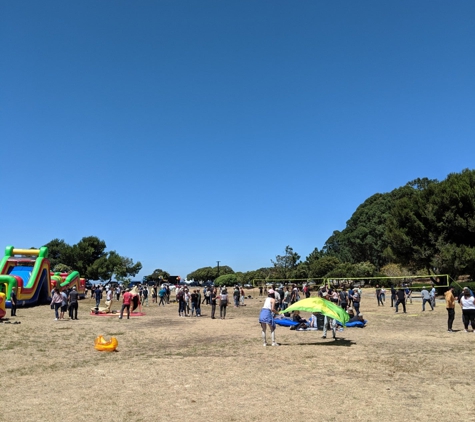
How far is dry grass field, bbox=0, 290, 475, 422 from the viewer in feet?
21.1

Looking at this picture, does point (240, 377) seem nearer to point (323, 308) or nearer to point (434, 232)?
point (323, 308)

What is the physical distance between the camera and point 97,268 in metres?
82.4

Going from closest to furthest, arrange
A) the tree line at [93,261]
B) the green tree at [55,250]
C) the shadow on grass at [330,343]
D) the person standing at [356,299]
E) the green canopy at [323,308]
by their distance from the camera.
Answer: the green canopy at [323,308], the shadow on grass at [330,343], the person standing at [356,299], the tree line at [93,261], the green tree at [55,250]

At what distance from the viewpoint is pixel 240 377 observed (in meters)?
8.56

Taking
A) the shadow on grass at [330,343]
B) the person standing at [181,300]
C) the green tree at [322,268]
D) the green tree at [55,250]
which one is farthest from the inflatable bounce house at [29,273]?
the green tree at [55,250]

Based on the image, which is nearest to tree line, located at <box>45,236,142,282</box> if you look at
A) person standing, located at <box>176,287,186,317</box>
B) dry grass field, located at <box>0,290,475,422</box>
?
person standing, located at <box>176,287,186,317</box>

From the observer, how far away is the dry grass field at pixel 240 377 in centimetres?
644

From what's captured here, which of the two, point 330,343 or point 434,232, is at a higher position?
point 434,232

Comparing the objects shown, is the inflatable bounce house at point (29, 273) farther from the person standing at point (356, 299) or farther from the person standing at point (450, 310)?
the person standing at point (450, 310)

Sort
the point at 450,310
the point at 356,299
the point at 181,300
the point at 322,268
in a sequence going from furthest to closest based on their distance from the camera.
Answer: the point at 322,268 → the point at 181,300 → the point at 356,299 → the point at 450,310

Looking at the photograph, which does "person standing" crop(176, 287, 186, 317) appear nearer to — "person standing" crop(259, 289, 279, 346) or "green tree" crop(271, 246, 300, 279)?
"person standing" crop(259, 289, 279, 346)

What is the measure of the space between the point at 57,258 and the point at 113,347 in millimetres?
93314

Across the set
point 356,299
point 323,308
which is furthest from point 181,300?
point 323,308

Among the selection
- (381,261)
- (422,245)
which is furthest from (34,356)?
(381,261)
